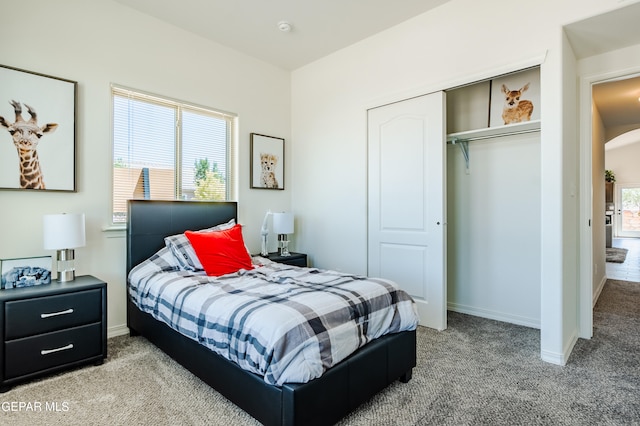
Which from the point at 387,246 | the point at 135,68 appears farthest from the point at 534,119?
the point at 135,68

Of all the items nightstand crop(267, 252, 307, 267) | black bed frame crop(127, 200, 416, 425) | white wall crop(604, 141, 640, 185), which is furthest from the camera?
white wall crop(604, 141, 640, 185)

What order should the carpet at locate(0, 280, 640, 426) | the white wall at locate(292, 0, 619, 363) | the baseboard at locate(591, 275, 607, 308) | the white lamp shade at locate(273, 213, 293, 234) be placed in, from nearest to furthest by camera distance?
the carpet at locate(0, 280, 640, 426)
the white wall at locate(292, 0, 619, 363)
the white lamp shade at locate(273, 213, 293, 234)
the baseboard at locate(591, 275, 607, 308)

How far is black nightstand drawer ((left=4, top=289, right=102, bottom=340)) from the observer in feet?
6.89

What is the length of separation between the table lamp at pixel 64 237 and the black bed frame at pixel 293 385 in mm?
477

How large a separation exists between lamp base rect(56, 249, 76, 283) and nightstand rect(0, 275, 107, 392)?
0.05 m

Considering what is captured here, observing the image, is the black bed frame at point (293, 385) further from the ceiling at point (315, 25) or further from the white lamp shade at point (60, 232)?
the ceiling at point (315, 25)

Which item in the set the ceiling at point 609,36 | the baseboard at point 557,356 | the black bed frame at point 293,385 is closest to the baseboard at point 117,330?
the black bed frame at point 293,385

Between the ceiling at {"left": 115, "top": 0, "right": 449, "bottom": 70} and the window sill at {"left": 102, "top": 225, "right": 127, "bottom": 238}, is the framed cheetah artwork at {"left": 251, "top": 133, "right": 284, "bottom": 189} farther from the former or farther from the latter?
the window sill at {"left": 102, "top": 225, "right": 127, "bottom": 238}

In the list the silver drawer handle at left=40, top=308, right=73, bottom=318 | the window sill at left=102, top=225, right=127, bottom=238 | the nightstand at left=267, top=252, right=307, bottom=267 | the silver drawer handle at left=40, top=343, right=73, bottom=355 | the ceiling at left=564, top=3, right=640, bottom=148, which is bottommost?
the silver drawer handle at left=40, top=343, right=73, bottom=355

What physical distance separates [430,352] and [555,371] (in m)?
0.82

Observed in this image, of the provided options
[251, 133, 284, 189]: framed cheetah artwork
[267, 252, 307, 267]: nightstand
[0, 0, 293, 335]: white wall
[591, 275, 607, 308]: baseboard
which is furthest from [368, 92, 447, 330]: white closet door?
[591, 275, 607, 308]: baseboard

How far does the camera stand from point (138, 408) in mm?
1895

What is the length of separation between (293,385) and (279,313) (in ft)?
1.06

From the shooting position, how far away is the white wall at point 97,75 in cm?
255
